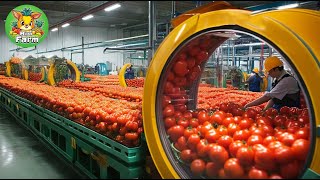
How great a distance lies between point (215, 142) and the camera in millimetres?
2219

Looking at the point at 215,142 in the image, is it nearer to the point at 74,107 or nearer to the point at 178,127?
the point at 178,127

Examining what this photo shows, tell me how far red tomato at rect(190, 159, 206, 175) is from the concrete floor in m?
1.64

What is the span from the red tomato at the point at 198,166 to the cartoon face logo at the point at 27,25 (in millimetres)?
8263

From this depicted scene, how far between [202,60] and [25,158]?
3439 millimetres

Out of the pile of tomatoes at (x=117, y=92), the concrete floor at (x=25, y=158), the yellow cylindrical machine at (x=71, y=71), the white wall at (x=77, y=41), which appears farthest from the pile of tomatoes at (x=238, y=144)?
the white wall at (x=77, y=41)

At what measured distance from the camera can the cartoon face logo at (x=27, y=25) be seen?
9.02 metres

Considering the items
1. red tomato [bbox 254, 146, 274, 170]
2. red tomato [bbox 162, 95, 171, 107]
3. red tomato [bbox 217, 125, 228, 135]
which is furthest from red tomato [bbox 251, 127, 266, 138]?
red tomato [bbox 162, 95, 171, 107]

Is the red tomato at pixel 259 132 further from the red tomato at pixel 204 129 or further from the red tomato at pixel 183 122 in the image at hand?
the red tomato at pixel 183 122

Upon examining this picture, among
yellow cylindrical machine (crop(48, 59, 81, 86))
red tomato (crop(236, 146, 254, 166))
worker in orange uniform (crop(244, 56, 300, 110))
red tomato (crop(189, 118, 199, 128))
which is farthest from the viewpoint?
yellow cylindrical machine (crop(48, 59, 81, 86))

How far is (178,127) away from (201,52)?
980mm

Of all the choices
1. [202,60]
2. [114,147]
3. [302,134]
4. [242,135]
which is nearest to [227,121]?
[242,135]

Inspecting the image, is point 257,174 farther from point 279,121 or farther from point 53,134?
point 53,134

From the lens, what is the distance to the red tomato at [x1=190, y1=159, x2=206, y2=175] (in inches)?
82.2

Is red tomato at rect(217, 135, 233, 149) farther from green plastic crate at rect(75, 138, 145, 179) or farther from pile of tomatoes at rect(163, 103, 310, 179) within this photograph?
green plastic crate at rect(75, 138, 145, 179)
